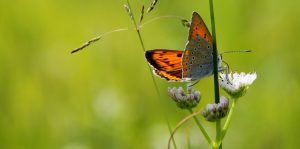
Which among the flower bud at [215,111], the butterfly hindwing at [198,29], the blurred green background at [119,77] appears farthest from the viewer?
the blurred green background at [119,77]

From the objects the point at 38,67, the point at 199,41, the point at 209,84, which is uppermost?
the point at 199,41

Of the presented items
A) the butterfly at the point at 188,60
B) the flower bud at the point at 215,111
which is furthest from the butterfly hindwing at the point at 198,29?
the flower bud at the point at 215,111

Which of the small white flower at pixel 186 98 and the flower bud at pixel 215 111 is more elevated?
the flower bud at pixel 215 111

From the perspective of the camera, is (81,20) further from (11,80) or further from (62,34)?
(11,80)

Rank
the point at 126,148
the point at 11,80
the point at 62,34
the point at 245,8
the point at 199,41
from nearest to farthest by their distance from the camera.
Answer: the point at 199,41 < the point at 126,148 < the point at 11,80 < the point at 245,8 < the point at 62,34

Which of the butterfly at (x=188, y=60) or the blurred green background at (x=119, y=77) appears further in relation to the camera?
the blurred green background at (x=119, y=77)

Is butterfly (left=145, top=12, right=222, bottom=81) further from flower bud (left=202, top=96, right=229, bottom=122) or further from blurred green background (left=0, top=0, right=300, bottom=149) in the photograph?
blurred green background (left=0, top=0, right=300, bottom=149)

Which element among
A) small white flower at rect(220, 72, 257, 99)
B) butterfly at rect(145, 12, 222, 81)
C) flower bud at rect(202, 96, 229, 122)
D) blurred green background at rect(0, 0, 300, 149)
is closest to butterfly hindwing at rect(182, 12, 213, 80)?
butterfly at rect(145, 12, 222, 81)

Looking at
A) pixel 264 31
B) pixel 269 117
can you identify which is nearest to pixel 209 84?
pixel 264 31

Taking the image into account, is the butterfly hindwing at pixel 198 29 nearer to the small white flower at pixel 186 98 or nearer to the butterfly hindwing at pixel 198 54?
the butterfly hindwing at pixel 198 54
